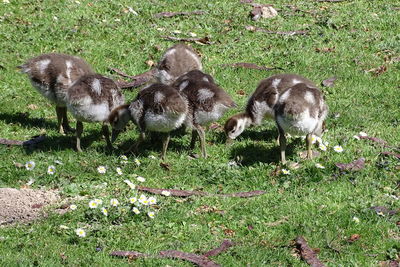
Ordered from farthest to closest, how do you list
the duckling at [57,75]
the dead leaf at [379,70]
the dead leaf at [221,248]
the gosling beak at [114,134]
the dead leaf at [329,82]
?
the dead leaf at [379,70]
the dead leaf at [329,82]
the duckling at [57,75]
the gosling beak at [114,134]
the dead leaf at [221,248]

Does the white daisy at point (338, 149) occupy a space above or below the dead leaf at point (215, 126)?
above

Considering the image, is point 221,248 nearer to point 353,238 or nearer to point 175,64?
point 353,238

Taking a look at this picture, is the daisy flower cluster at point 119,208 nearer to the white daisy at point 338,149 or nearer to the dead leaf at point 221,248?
the dead leaf at point 221,248

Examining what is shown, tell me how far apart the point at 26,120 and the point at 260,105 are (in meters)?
3.85

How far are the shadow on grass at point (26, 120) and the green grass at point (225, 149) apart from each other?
0.07ft

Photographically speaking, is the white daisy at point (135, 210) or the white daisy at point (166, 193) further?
the white daisy at point (166, 193)

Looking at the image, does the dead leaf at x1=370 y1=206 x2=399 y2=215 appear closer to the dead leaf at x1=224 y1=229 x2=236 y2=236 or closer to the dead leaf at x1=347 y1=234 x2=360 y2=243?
the dead leaf at x1=347 y1=234 x2=360 y2=243

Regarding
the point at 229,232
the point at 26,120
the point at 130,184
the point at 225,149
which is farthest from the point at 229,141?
the point at 26,120

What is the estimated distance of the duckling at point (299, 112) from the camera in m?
8.93

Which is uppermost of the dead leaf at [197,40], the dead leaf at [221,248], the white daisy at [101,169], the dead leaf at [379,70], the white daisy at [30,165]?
the dead leaf at [221,248]

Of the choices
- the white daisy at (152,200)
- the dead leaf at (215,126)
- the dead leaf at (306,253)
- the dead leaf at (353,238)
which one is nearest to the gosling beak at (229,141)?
the dead leaf at (215,126)

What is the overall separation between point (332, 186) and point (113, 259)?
10.0ft

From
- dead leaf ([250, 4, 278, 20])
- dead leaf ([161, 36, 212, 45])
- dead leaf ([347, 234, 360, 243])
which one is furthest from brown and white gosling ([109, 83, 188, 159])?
dead leaf ([250, 4, 278, 20])

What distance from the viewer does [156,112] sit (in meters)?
9.30
